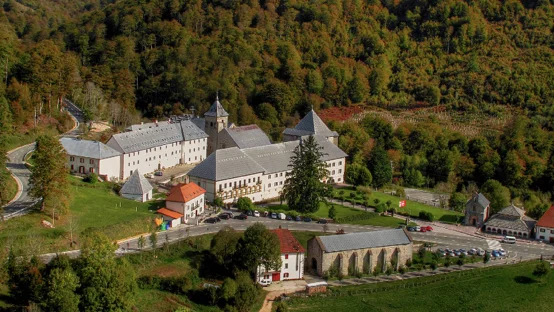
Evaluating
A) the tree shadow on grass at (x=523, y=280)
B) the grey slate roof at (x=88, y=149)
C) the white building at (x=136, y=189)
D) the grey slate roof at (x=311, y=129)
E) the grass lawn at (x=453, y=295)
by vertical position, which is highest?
the grey slate roof at (x=311, y=129)

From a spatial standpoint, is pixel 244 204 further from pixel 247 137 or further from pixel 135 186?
pixel 247 137

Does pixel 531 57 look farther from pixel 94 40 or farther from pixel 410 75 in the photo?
pixel 94 40

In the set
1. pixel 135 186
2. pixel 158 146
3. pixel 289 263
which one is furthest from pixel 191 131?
pixel 289 263

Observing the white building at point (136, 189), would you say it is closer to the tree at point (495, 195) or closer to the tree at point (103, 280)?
the tree at point (103, 280)

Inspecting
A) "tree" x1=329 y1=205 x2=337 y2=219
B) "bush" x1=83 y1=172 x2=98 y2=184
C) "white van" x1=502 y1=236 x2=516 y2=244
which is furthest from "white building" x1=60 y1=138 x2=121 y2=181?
"white van" x1=502 y1=236 x2=516 y2=244

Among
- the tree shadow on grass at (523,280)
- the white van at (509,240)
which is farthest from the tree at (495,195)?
the tree shadow on grass at (523,280)

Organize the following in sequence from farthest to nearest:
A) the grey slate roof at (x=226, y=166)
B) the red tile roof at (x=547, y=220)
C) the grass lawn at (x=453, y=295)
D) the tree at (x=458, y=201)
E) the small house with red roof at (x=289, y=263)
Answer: the tree at (x=458, y=201) → the grey slate roof at (x=226, y=166) → the red tile roof at (x=547, y=220) → the small house with red roof at (x=289, y=263) → the grass lawn at (x=453, y=295)

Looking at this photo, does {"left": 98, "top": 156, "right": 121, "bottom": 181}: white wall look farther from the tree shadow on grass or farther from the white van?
the tree shadow on grass
